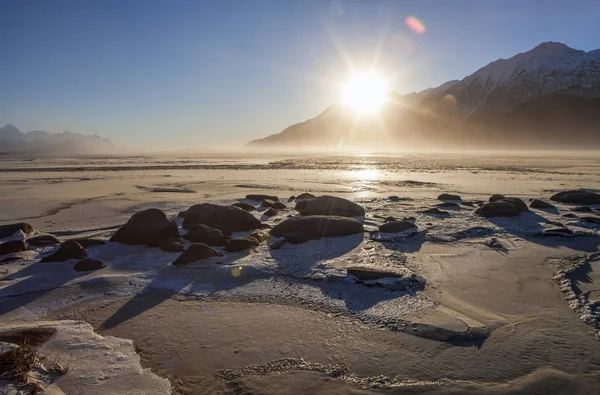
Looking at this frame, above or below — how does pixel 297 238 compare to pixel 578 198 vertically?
below

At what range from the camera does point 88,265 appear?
700 cm

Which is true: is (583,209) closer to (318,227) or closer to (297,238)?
(318,227)

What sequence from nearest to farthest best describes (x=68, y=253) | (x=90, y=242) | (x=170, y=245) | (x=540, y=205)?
1. (x=68, y=253)
2. (x=170, y=245)
3. (x=90, y=242)
4. (x=540, y=205)

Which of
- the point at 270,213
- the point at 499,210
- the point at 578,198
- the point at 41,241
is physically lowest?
the point at 41,241

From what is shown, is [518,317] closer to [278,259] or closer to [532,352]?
[532,352]

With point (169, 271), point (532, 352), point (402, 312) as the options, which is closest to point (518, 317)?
point (532, 352)

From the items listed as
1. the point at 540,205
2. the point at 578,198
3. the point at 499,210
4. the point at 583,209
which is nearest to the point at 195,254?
the point at 499,210

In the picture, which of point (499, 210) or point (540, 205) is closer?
point (499, 210)

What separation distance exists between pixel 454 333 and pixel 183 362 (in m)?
3.27

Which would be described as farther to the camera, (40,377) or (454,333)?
(454,333)

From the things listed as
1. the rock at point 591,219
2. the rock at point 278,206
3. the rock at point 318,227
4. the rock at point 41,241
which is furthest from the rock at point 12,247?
the rock at point 591,219

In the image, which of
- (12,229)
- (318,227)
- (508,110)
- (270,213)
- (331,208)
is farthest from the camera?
(508,110)

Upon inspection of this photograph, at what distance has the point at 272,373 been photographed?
396cm

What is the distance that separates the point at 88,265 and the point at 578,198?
15.7 m
